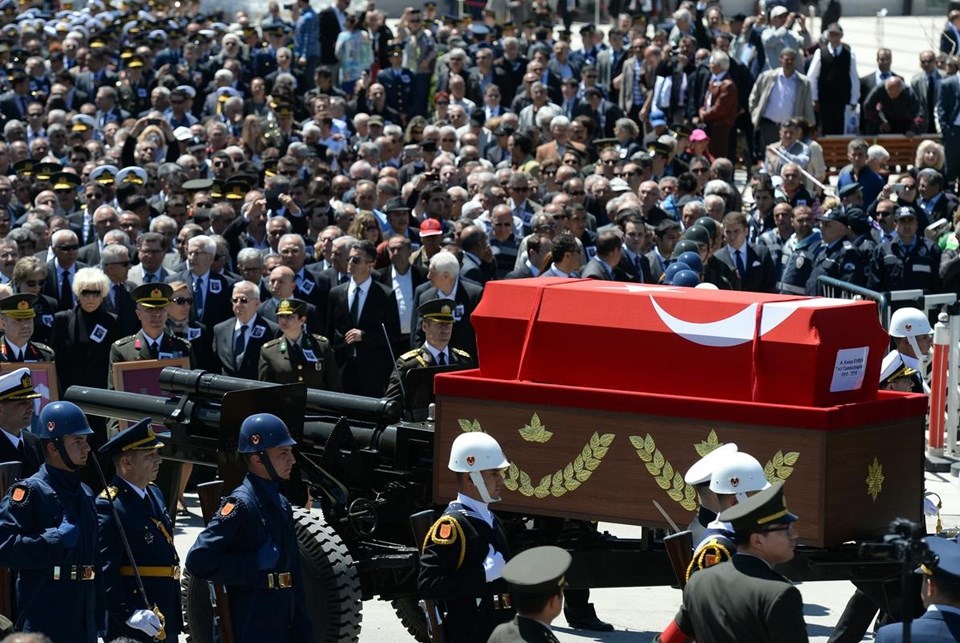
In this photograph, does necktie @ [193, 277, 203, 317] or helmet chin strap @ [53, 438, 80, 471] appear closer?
helmet chin strap @ [53, 438, 80, 471]

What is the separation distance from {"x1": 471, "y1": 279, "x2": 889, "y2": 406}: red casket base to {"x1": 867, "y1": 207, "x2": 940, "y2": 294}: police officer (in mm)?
6715

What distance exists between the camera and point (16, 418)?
929 centimetres

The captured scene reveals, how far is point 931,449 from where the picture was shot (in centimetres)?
1394

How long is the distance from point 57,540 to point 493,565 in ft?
6.46

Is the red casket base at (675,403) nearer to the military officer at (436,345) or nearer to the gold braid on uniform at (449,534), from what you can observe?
the gold braid on uniform at (449,534)

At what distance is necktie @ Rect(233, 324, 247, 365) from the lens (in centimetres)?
1286

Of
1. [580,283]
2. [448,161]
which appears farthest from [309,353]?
[448,161]

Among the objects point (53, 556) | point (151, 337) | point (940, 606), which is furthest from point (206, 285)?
point (940, 606)

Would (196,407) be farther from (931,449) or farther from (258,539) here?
(931,449)

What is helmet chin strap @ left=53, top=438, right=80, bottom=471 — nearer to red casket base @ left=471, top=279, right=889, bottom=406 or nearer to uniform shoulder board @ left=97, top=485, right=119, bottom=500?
uniform shoulder board @ left=97, top=485, right=119, bottom=500

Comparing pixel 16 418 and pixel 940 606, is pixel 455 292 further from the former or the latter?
pixel 940 606

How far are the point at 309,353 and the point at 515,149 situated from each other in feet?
26.6

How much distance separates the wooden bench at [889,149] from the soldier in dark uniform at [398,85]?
601cm

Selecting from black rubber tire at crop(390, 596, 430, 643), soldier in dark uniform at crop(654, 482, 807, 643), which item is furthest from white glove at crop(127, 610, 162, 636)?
soldier in dark uniform at crop(654, 482, 807, 643)
